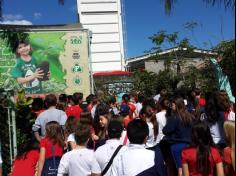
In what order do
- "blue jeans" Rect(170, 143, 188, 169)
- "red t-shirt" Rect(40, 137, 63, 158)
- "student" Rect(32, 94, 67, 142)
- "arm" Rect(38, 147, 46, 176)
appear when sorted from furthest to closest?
"student" Rect(32, 94, 67, 142) → "blue jeans" Rect(170, 143, 188, 169) → "red t-shirt" Rect(40, 137, 63, 158) → "arm" Rect(38, 147, 46, 176)

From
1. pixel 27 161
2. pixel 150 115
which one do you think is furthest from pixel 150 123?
pixel 27 161

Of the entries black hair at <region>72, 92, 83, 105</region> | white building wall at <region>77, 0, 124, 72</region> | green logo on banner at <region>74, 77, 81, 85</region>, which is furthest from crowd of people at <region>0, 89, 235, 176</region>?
white building wall at <region>77, 0, 124, 72</region>

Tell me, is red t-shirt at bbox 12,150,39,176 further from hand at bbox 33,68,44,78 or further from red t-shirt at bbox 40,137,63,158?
hand at bbox 33,68,44,78

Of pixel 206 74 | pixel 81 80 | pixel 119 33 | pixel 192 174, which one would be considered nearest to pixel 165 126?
pixel 192 174

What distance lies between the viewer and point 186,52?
2553 cm

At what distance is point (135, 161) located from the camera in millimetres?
4789

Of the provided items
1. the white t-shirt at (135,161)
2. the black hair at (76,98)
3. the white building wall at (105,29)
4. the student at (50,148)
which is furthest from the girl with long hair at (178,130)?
the white building wall at (105,29)

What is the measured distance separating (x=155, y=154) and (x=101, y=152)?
0.74 m

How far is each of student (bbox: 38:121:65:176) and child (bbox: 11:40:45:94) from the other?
914cm

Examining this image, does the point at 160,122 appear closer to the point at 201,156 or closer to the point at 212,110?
the point at 212,110

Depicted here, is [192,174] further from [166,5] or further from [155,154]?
[166,5]

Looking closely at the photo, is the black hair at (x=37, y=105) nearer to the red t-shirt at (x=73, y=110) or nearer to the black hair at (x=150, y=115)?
the red t-shirt at (x=73, y=110)

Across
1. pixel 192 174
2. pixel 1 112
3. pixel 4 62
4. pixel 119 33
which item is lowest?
pixel 192 174

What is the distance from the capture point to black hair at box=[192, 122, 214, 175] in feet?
16.7
